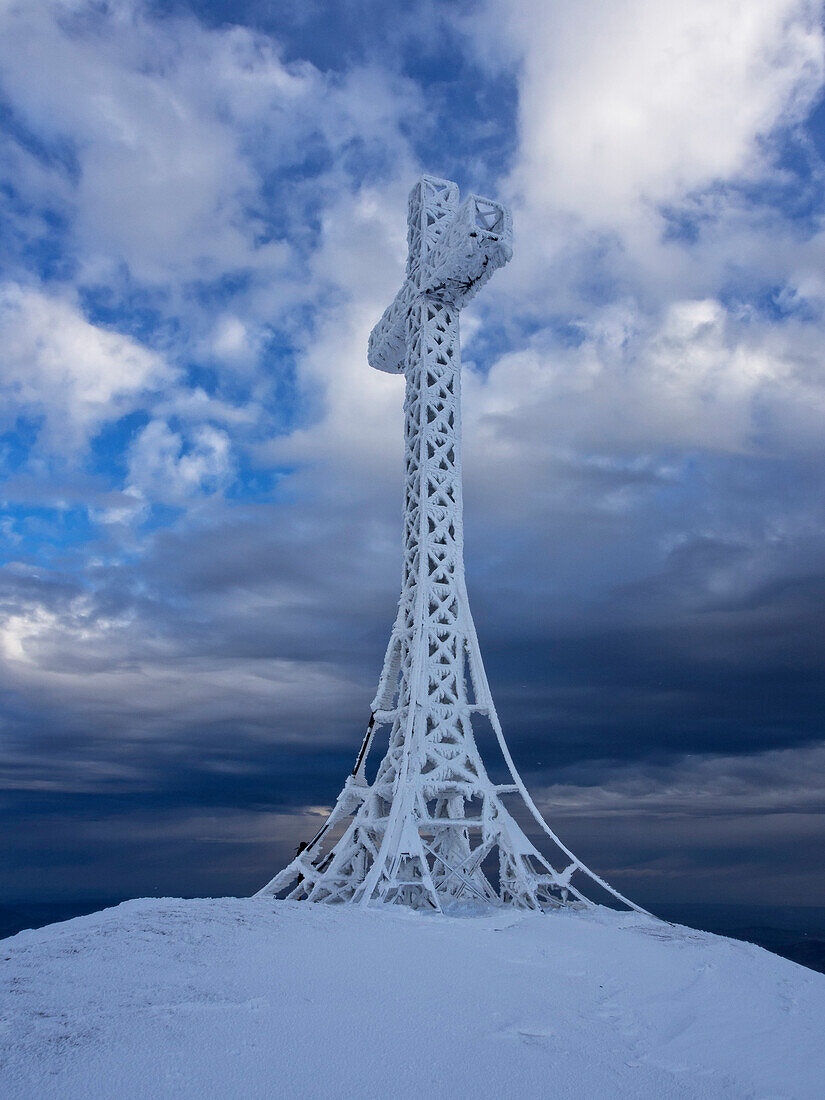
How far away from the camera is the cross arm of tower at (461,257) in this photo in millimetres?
27891

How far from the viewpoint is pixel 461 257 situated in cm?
2831

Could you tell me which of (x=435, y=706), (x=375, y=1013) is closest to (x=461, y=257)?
(x=435, y=706)

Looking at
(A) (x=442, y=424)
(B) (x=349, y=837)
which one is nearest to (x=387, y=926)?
(B) (x=349, y=837)

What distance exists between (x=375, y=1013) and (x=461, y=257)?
976 inches

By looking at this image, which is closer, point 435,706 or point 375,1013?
point 375,1013

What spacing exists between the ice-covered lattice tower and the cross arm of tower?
0.05m

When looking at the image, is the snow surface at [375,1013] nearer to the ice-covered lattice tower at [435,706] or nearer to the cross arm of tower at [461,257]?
the ice-covered lattice tower at [435,706]

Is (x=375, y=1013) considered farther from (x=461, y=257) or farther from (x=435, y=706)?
(x=461, y=257)

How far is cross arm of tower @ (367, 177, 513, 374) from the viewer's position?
2789 cm

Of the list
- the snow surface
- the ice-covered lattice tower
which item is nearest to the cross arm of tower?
the ice-covered lattice tower

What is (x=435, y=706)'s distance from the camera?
26.1 metres

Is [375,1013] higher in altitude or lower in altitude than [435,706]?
lower

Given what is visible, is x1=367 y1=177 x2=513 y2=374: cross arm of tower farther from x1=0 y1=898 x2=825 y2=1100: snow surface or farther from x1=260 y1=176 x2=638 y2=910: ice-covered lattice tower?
x1=0 y1=898 x2=825 y2=1100: snow surface

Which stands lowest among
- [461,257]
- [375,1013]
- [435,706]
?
[375,1013]
